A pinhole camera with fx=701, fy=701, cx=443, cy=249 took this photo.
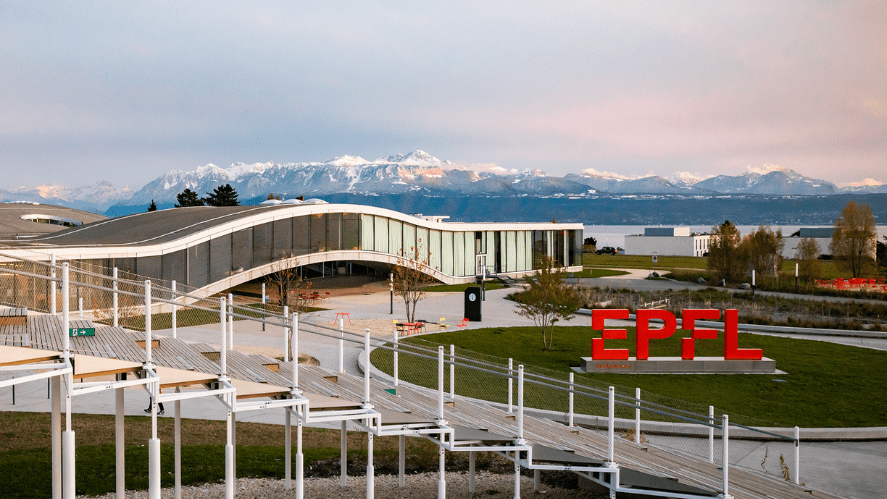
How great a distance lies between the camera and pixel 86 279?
31.8 metres

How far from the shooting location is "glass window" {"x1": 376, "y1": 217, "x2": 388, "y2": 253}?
5381 cm

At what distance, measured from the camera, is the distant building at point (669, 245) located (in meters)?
121

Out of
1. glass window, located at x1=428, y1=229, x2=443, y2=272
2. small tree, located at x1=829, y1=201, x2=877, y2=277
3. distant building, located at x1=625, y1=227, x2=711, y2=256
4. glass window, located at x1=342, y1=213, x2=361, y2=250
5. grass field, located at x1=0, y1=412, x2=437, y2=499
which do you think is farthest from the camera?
distant building, located at x1=625, y1=227, x2=711, y2=256

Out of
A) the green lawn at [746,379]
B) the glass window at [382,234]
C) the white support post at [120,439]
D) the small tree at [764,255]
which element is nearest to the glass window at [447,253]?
the glass window at [382,234]

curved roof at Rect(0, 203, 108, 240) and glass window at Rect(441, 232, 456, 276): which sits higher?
curved roof at Rect(0, 203, 108, 240)

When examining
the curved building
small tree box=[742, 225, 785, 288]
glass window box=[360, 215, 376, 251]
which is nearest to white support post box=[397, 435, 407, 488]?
the curved building

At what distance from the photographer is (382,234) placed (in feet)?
178

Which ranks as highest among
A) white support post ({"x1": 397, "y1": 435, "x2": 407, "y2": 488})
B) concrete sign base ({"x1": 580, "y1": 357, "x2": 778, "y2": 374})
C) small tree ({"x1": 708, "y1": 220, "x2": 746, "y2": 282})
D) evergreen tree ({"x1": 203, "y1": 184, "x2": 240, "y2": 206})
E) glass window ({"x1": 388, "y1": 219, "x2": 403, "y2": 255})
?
evergreen tree ({"x1": 203, "y1": 184, "x2": 240, "y2": 206})

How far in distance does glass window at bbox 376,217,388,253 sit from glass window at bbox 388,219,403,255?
0.47m

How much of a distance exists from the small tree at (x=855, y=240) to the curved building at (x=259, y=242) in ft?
104

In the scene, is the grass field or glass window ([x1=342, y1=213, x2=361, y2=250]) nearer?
the grass field

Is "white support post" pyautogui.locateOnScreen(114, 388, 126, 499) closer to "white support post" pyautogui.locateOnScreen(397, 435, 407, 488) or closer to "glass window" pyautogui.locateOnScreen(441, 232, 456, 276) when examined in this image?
"white support post" pyautogui.locateOnScreen(397, 435, 407, 488)

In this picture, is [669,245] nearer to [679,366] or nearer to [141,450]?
[679,366]

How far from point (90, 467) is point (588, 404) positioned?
35.4 feet
